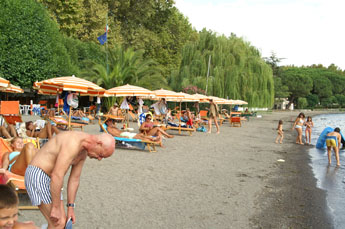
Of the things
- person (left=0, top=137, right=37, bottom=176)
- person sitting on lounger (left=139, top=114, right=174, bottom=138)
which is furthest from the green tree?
person (left=0, top=137, right=37, bottom=176)

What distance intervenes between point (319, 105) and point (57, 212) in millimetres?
108449

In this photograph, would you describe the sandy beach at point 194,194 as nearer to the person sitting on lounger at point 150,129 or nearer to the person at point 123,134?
the person at point 123,134

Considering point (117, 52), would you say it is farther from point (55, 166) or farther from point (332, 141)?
point (55, 166)

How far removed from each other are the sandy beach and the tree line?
1776cm

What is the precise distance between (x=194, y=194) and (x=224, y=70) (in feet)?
93.1

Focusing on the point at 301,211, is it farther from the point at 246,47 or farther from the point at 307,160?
the point at 246,47

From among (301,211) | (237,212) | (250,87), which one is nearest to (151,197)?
(237,212)

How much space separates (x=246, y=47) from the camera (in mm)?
38312

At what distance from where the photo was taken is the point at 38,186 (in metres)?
2.91

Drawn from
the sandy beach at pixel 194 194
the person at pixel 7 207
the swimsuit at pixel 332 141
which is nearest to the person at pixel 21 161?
the sandy beach at pixel 194 194

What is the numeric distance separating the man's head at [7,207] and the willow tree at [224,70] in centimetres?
3064

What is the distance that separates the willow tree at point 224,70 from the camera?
33.7 meters

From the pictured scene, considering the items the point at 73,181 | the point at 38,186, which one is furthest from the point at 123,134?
the point at 38,186

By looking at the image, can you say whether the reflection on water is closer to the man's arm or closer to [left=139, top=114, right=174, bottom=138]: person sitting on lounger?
the man's arm
